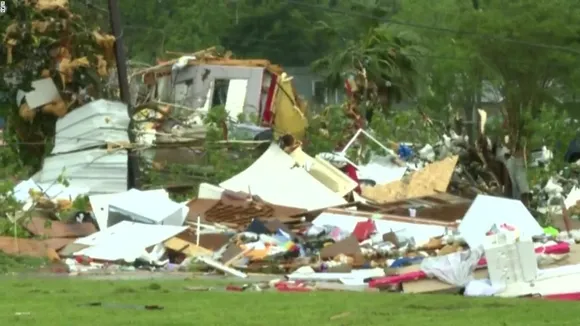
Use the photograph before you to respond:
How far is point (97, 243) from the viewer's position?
20812 millimetres

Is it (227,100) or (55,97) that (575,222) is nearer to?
(55,97)

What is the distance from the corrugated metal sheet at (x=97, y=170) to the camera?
2608 centimetres

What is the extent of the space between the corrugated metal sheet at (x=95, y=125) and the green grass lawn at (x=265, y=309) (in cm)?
1127

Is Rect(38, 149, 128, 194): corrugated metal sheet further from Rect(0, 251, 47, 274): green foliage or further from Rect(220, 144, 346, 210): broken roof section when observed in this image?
Rect(0, 251, 47, 274): green foliage

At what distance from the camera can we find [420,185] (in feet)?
84.4

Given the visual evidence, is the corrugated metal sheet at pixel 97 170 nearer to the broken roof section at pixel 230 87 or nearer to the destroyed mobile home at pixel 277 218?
the destroyed mobile home at pixel 277 218

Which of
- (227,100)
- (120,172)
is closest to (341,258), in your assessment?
(120,172)

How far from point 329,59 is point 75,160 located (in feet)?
57.8

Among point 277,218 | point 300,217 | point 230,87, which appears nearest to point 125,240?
point 277,218

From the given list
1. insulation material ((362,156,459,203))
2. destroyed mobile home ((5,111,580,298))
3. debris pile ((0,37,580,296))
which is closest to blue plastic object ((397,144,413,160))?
debris pile ((0,37,580,296))

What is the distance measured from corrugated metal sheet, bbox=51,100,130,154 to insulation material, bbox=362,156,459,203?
17.3 ft

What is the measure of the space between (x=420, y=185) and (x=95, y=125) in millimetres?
6823

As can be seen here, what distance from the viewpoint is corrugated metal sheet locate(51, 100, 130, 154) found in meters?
26.3

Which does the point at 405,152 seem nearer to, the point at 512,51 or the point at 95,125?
the point at 95,125
